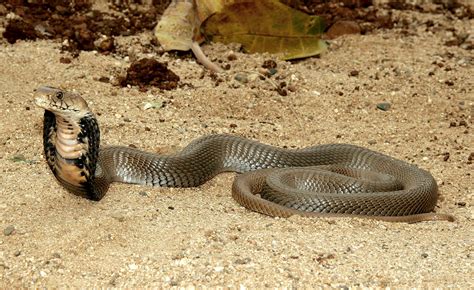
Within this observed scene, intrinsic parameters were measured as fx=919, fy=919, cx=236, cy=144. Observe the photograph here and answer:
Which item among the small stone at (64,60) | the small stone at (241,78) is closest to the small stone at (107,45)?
the small stone at (64,60)

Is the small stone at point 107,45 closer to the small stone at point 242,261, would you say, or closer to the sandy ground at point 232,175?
the sandy ground at point 232,175

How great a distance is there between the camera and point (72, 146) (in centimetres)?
Result: 563

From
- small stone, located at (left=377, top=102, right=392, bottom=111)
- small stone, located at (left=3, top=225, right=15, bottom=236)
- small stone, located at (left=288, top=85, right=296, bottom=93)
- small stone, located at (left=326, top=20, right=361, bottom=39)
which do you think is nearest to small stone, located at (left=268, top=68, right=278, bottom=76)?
small stone, located at (left=288, top=85, right=296, bottom=93)

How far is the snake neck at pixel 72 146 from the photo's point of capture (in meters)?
5.63

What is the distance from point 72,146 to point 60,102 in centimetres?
31

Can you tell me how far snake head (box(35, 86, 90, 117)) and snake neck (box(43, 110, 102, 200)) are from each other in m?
0.07

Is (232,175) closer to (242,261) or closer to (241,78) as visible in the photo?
(241,78)

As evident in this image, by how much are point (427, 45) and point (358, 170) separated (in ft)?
10.2

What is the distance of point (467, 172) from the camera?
712cm

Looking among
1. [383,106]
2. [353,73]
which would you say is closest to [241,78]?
[353,73]

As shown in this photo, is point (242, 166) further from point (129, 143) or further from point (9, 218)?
point (9, 218)

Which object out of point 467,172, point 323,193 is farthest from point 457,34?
point 323,193

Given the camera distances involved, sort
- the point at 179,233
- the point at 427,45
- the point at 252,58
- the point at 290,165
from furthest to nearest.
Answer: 1. the point at 427,45
2. the point at 252,58
3. the point at 290,165
4. the point at 179,233

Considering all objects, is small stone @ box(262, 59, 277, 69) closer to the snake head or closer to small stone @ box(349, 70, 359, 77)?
small stone @ box(349, 70, 359, 77)
